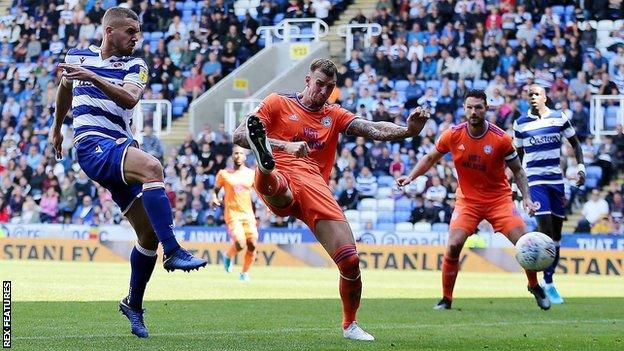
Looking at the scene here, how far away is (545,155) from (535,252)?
2998 mm

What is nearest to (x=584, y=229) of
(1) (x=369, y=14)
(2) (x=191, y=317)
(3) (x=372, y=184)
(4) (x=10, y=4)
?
(3) (x=372, y=184)

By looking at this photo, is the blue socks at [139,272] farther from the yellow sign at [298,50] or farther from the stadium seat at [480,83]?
the yellow sign at [298,50]

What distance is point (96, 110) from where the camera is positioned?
1008 centimetres

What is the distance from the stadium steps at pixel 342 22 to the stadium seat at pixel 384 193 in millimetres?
6665

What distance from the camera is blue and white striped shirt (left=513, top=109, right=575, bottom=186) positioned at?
16594 mm

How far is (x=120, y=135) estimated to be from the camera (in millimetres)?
10164

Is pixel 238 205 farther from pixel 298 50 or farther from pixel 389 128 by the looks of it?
pixel 298 50

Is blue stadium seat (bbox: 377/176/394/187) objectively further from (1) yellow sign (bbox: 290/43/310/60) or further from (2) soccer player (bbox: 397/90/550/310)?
(2) soccer player (bbox: 397/90/550/310)

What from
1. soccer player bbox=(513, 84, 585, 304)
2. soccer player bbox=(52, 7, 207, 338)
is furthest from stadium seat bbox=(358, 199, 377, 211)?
soccer player bbox=(52, 7, 207, 338)

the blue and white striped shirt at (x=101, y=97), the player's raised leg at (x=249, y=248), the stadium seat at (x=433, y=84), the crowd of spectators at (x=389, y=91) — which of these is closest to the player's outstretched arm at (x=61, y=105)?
the blue and white striped shirt at (x=101, y=97)

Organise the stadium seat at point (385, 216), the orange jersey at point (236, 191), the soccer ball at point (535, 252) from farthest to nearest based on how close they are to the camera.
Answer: the stadium seat at point (385, 216) → the orange jersey at point (236, 191) → the soccer ball at point (535, 252)

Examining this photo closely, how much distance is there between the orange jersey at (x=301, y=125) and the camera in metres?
11.0

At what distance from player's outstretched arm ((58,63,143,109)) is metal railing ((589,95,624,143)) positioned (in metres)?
19.6

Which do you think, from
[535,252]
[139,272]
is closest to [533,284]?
[535,252]
